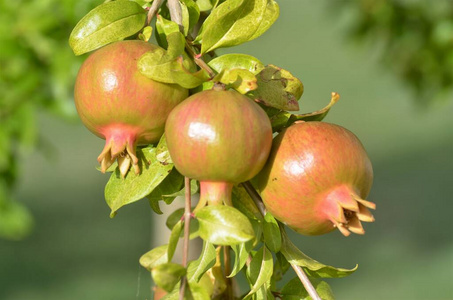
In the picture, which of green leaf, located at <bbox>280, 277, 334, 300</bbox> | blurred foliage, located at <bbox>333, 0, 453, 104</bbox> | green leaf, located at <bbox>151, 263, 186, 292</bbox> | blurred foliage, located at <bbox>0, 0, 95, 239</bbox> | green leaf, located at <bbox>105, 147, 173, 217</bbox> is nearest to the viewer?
green leaf, located at <bbox>151, 263, 186, 292</bbox>

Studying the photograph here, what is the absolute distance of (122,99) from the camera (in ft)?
2.24

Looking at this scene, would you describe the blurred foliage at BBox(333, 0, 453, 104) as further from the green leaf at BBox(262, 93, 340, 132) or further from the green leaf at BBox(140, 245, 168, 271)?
the green leaf at BBox(140, 245, 168, 271)

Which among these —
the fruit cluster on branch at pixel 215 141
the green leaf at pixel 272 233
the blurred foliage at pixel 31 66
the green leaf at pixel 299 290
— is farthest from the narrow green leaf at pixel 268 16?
the blurred foliage at pixel 31 66

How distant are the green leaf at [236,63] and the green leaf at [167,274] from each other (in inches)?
10.9

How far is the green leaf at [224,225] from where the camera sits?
0.64 meters

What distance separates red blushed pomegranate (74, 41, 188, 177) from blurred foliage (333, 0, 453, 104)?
2.23 meters

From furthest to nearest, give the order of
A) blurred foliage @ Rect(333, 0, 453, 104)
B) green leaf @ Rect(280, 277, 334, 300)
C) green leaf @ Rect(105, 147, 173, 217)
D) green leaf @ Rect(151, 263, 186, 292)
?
blurred foliage @ Rect(333, 0, 453, 104) < green leaf @ Rect(280, 277, 334, 300) < green leaf @ Rect(105, 147, 173, 217) < green leaf @ Rect(151, 263, 186, 292)

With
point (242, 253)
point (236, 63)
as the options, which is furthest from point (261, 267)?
point (236, 63)

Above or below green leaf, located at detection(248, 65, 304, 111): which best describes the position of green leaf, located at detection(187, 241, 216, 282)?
below

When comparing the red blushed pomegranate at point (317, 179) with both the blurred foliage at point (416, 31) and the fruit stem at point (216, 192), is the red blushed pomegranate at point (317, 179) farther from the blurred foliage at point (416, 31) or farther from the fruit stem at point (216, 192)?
the blurred foliage at point (416, 31)

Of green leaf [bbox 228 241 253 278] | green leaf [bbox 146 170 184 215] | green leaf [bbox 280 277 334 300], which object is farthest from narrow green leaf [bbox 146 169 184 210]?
green leaf [bbox 280 277 334 300]

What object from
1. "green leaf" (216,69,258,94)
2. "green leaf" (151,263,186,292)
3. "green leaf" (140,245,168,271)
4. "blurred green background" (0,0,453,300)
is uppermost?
"green leaf" (216,69,258,94)

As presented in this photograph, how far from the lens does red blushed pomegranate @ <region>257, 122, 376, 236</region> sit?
683 millimetres

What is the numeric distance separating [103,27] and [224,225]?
0.98 feet
